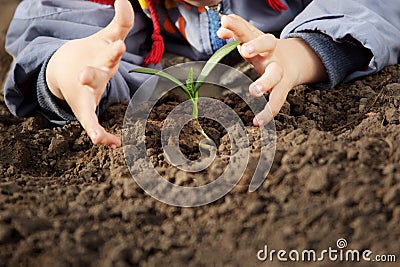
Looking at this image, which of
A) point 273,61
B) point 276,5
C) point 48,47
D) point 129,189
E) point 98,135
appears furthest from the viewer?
point 276,5

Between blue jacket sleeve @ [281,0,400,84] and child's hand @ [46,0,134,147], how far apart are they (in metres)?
0.48

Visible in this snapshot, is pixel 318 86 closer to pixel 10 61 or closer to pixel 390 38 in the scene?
pixel 390 38

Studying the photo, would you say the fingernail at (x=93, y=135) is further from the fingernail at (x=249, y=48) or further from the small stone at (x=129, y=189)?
the fingernail at (x=249, y=48)

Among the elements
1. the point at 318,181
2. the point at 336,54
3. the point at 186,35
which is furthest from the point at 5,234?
the point at 186,35

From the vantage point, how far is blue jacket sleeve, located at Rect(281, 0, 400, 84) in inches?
53.3

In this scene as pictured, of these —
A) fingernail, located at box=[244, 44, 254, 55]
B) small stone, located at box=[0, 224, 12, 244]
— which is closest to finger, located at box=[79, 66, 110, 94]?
fingernail, located at box=[244, 44, 254, 55]

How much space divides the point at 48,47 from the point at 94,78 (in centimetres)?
42

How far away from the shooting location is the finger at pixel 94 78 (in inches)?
42.1

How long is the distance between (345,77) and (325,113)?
0.76 ft

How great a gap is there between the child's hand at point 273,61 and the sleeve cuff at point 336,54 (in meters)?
0.02

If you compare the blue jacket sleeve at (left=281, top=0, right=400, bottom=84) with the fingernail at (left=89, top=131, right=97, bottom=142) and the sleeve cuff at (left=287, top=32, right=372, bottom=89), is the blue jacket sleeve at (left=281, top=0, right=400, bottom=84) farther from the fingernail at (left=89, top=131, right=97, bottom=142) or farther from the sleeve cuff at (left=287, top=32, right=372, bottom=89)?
the fingernail at (left=89, top=131, right=97, bottom=142)

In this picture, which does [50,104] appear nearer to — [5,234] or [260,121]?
[260,121]

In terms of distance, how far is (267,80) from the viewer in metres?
1.13

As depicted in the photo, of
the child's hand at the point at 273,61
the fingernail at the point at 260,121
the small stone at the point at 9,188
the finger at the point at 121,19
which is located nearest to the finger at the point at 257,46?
the child's hand at the point at 273,61
